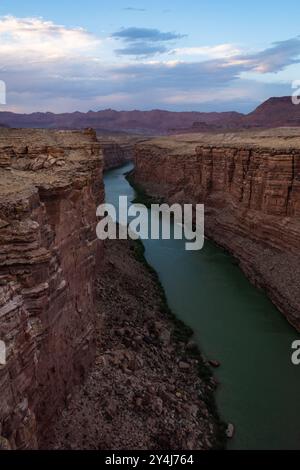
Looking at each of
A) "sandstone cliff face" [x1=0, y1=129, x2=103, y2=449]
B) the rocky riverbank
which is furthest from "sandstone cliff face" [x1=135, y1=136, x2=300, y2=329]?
"sandstone cliff face" [x1=0, y1=129, x2=103, y2=449]

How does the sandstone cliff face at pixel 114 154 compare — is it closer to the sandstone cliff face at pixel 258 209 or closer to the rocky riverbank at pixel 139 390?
the sandstone cliff face at pixel 258 209

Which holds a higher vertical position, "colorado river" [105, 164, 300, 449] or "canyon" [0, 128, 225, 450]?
"canyon" [0, 128, 225, 450]

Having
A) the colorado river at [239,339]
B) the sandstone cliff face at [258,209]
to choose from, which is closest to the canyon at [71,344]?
the colorado river at [239,339]

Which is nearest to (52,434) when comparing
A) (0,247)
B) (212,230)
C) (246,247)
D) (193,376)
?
(0,247)

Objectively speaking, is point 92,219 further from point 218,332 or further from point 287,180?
point 287,180

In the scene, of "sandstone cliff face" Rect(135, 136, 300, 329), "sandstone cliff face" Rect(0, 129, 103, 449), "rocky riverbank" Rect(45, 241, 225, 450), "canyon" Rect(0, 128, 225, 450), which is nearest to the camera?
"sandstone cliff face" Rect(0, 129, 103, 449)

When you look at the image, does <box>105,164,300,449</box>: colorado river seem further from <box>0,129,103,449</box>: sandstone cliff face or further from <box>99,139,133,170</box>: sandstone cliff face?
<box>99,139,133,170</box>: sandstone cliff face
